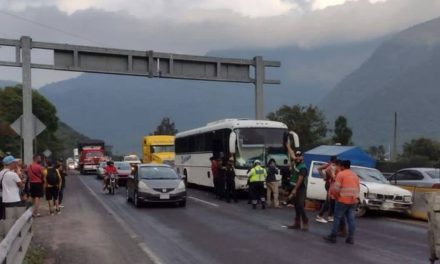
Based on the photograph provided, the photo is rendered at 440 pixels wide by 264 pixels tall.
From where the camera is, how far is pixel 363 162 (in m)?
23.1

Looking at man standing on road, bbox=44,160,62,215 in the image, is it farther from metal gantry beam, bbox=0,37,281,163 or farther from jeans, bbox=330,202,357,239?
metal gantry beam, bbox=0,37,281,163

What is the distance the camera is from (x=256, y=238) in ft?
43.5

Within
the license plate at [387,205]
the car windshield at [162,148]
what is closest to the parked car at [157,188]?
the license plate at [387,205]

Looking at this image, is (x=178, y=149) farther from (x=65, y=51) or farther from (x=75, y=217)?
(x=75, y=217)

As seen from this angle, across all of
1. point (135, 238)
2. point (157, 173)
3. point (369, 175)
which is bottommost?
point (135, 238)

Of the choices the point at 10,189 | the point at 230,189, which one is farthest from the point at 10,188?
the point at 230,189

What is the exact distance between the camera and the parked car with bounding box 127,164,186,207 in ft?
68.2

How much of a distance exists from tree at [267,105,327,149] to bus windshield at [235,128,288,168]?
46772 millimetres

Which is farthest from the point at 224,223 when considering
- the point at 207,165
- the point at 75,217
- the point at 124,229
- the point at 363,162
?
the point at 207,165

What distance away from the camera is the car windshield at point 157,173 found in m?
22.0

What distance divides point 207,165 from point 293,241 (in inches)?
642

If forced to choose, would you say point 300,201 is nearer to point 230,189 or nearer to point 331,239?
point 331,239

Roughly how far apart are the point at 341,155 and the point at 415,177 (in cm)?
453

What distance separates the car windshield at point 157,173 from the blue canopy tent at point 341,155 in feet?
16.1
